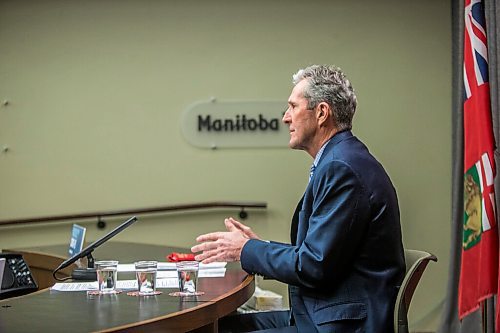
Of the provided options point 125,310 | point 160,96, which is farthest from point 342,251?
point 160,96

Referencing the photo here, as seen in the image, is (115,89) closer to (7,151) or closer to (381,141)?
(7,151)

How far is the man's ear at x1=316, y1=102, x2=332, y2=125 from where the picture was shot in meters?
2.63

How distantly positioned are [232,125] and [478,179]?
2147mm

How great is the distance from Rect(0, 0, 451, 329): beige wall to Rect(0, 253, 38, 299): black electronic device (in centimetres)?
232

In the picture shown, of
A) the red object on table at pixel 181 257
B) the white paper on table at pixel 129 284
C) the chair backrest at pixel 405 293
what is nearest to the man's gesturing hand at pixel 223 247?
the white paper on table at pixel 129 284

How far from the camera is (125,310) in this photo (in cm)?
215

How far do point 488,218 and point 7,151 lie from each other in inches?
128

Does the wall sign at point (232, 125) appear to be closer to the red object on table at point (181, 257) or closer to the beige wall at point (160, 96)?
the beige wall at point (160, 96)

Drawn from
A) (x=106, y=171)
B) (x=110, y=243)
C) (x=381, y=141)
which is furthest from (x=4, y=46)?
(x=381, y=141)

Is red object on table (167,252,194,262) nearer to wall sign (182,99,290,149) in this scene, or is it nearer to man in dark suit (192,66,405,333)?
man in dark suit (192,66,405,333)

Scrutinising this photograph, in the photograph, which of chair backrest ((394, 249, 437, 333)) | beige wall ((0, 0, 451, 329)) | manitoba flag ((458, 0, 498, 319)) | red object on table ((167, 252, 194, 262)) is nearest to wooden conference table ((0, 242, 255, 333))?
red object on table ((167, 252, 194, 262))

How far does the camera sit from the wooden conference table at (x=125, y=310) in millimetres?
1980

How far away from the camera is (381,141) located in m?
5.39

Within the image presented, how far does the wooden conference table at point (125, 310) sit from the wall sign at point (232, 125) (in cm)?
259
